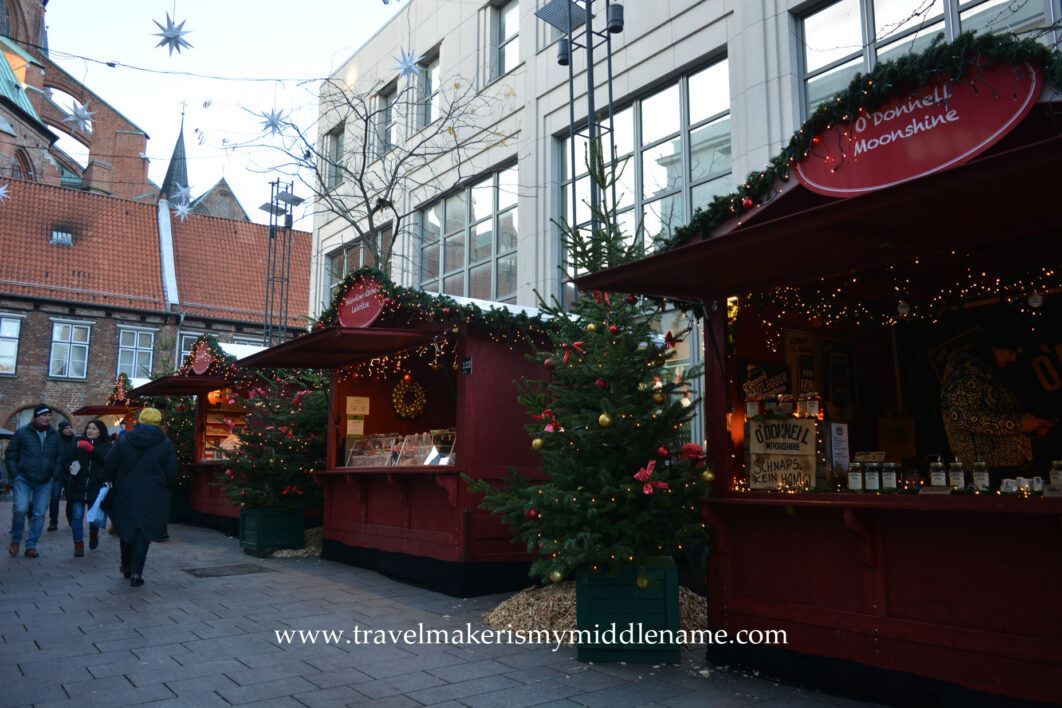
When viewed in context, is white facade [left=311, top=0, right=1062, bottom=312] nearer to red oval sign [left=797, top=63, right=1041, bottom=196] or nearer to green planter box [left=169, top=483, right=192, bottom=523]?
red oval sign [left=797, top=63, right=1041, bottom=196]

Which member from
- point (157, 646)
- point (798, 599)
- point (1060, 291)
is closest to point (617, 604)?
point (798, 599)

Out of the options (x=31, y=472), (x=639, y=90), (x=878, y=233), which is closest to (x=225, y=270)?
(x=31, y=472)

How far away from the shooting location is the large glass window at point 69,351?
108 feet

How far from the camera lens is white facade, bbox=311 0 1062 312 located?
10.5 m

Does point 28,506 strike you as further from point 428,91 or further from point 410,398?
point 428,91

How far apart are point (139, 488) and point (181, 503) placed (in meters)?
9.68

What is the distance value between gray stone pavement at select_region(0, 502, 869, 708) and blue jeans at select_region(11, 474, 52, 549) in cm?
244

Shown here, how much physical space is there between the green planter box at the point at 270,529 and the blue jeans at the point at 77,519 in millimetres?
2223

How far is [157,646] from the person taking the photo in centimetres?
643

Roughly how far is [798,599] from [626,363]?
2.19 meters

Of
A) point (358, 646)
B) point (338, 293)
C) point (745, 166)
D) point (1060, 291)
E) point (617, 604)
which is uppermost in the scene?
point (745, 166)

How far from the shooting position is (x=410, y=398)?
488 inches

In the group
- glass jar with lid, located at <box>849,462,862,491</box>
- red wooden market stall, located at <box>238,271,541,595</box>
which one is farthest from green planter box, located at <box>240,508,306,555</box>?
glass jar with lid, located at <box>849,462,862,491</box>

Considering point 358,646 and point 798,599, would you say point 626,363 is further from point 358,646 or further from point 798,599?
point 358,646
